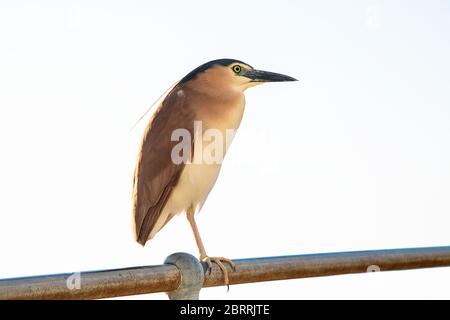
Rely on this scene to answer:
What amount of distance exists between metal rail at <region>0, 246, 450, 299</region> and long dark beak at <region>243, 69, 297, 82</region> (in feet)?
3.89

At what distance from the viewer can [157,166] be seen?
2.49 m

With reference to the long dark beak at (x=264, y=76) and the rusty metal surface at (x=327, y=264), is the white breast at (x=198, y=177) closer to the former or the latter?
the long dark beak at (x=264, y=76)

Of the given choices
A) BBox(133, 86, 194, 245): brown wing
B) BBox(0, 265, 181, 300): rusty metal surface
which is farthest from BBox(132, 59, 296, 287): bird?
BBox(0, 265, 181, 300): rusty metal surface

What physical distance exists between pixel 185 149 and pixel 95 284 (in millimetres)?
1429

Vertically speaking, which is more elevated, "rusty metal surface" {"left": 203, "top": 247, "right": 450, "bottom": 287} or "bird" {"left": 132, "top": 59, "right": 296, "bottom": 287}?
"bird" {"left": 132, "top": 59, "right": 296, "bottom": 287}

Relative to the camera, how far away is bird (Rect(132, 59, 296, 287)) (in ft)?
7.99

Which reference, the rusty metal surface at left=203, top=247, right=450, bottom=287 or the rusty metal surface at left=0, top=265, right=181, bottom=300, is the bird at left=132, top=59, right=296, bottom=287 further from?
the rusty metal surface at left=0, top=265, right=181, bottom=300

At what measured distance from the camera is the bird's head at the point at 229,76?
261 cm

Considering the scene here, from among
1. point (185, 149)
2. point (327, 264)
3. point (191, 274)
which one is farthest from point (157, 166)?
point (191, 274)

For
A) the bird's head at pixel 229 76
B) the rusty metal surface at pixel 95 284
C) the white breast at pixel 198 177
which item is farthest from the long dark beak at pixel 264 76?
the rusty metal surface at pixel 95 284

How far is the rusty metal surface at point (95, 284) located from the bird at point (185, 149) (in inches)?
46.6
